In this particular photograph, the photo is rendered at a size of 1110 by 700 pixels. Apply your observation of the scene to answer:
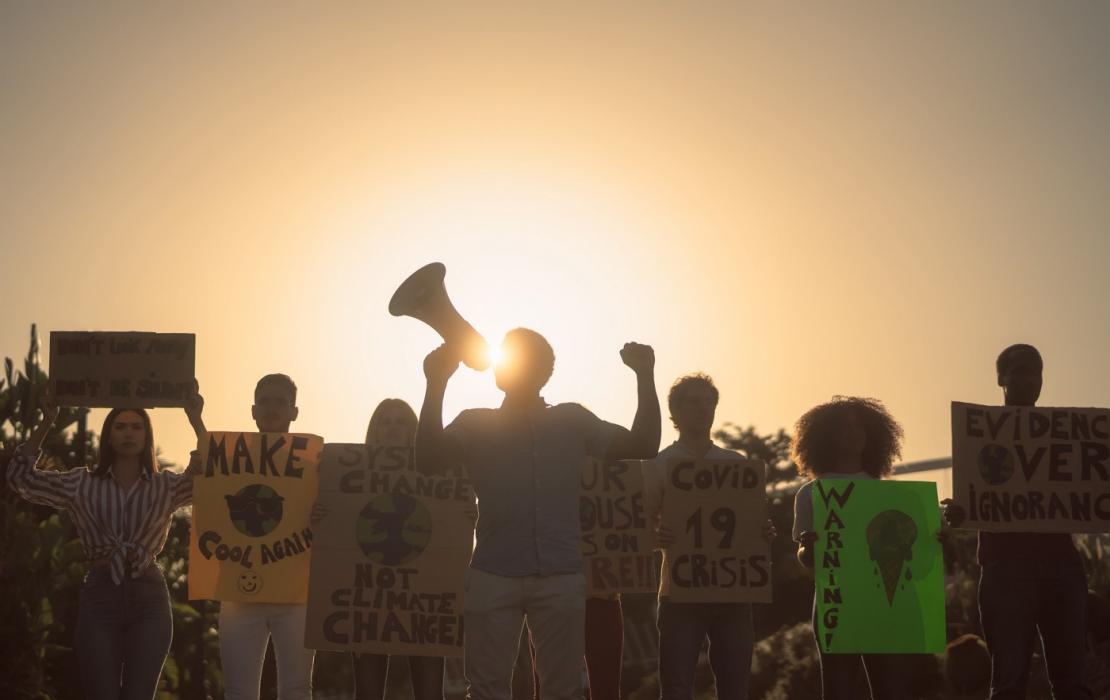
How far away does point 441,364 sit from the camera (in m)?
5.55

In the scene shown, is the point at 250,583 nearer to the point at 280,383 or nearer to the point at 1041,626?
the point at 280,383

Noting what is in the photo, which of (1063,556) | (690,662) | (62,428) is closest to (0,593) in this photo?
(62,428)

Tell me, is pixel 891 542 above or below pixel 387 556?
above

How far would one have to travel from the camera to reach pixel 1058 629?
7.08 m

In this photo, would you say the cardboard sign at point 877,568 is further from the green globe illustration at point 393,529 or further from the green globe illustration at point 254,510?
the green globe illustration at point 254,510

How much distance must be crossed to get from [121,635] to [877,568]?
13.7 ft

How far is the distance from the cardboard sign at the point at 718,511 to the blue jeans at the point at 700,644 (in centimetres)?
33

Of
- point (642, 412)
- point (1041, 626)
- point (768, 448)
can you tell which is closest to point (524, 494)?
point (642, 412)

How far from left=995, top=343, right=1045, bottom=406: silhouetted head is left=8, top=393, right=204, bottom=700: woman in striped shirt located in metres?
4.72

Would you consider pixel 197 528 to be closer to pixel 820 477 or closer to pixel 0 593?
pixel 820 477

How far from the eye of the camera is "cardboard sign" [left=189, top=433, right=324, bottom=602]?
777cm

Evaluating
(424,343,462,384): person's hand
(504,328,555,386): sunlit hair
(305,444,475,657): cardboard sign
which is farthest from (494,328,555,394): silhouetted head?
(305,444,475,657): cardboard sign

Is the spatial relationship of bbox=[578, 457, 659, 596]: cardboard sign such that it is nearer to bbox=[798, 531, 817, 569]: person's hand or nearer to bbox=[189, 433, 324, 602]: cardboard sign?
bbox=[798, 531, 817, 569]: person's hand

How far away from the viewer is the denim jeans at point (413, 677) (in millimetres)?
7512
